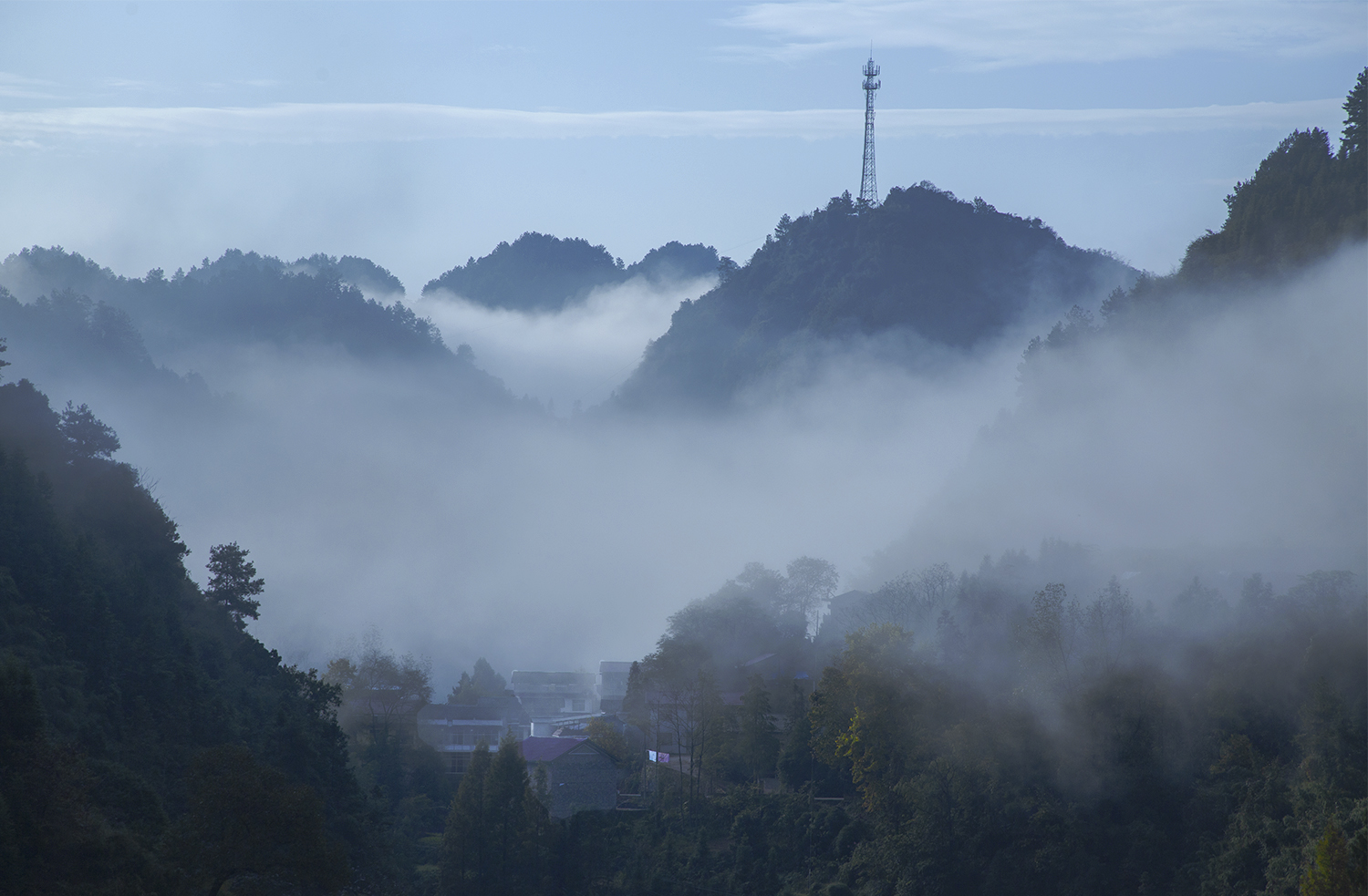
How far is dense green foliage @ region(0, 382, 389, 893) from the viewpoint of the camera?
20.4 meters

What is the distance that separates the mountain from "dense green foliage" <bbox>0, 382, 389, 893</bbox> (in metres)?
116

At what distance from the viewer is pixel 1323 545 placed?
50.4 meters

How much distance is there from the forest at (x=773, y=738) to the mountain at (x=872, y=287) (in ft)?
280

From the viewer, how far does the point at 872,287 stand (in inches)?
6048

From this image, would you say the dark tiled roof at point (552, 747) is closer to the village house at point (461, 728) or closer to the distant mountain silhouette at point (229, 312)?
the village house at point (461, 728)

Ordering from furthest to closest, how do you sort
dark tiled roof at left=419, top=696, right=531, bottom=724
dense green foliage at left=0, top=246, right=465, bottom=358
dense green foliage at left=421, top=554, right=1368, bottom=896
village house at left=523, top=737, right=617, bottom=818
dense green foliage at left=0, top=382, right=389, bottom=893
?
dense green foliage at left=0, top=246, right=465, bottom=358
dark tiled roof at left=419, top=696, right=531, bottom=724
village house at left=523, top=737, right=617, bottom=818
dense green foliage at left=421, top=554, right=1368, bottom=896
dense green foliage at left=0, top=382, right=389, bottom=893

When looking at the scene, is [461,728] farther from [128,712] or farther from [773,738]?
[128,712]

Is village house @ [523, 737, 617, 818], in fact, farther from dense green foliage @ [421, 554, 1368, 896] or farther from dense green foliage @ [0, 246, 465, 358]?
dense green foliage @ [0, 246, 465, 358]

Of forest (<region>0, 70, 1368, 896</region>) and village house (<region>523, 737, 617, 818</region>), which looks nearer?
forest (<region>0, 70, 1368, 896</region>)

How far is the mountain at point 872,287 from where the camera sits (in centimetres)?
15238

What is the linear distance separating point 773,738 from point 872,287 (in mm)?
111692

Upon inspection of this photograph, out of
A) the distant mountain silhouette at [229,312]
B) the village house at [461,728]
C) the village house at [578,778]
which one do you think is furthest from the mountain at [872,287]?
the village house at [578,778]

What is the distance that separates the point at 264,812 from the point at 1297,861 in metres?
25.4

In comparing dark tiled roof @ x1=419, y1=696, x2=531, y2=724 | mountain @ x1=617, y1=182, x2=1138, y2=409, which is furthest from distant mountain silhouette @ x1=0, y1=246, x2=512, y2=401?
dark tiled roof @ x1=419, y1=696, x2=531, y2=724
